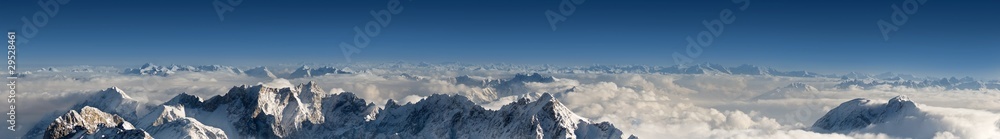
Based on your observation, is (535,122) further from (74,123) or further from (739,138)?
(74,123)

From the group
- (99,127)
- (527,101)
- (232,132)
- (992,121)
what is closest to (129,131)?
(99,127)

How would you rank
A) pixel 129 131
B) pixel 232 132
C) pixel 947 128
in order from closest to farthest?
pixel 129 131, pixel 947 128, pixel 232 132

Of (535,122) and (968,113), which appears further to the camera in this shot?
(968,113)

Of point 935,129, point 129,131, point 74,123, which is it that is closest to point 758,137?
point 935,129

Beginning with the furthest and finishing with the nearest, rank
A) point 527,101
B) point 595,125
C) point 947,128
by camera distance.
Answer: point 527,101
point 947,128
point 595,125

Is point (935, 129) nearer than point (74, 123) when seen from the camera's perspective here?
No

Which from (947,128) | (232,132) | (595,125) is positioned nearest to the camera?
(595,125)

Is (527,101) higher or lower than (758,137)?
higher

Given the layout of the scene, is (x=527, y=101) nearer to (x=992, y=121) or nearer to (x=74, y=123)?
(x=74, y=123)

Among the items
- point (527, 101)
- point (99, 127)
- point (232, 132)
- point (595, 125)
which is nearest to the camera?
point (99, 127)

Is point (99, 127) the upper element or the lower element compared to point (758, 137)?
upper
